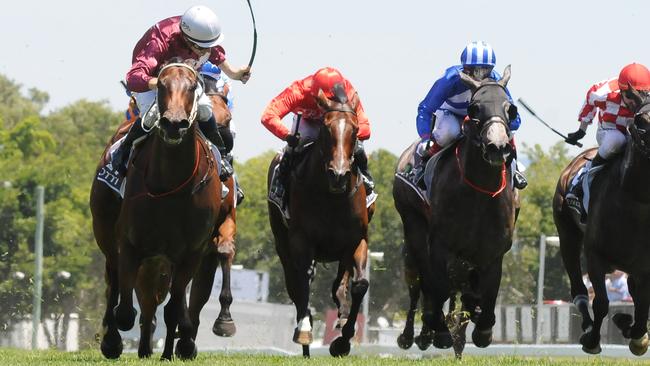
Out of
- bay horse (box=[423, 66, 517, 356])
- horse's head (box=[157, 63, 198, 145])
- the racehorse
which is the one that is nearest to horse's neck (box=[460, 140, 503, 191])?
bay horse (box=[423, 66, 517, 356])

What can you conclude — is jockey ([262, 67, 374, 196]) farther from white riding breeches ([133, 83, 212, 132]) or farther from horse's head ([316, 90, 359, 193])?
white riding breeches ([133, 83, 212, 132])

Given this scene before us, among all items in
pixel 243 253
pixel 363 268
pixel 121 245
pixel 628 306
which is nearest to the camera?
pixel 121 245

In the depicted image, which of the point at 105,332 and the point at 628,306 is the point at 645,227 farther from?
the point at 628,306

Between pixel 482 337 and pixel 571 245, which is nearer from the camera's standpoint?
pixel 482 337

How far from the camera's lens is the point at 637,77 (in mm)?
15141

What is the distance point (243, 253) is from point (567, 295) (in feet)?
117

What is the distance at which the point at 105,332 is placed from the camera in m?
15.8

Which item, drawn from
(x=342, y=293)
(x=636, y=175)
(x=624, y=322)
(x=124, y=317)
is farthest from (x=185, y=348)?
(x=636, y=175)

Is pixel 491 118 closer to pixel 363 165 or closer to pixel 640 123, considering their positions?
pixel 640 123

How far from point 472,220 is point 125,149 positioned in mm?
3321

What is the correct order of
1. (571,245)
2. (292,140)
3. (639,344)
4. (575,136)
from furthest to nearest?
(571,245) < (575,136) < (292,140) < (639,344)

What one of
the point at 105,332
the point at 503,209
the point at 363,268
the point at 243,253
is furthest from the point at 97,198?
the point at 243,253

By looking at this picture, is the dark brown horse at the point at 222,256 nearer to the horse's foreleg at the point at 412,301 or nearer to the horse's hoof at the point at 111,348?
the horse's hoof at the point at 111,348

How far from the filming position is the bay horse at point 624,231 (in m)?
14.8
